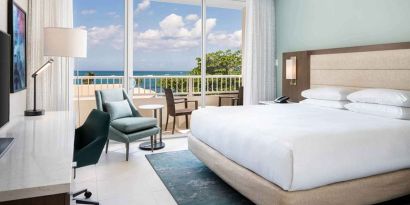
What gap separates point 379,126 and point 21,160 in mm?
2632

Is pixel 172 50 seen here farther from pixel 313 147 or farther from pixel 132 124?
pixel 313 147

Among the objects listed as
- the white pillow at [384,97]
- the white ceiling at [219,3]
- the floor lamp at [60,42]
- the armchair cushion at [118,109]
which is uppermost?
the white ceiling at [219,3]

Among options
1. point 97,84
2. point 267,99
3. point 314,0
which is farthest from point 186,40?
point 314,0

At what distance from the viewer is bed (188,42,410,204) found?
2094mm

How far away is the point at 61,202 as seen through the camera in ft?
4.03

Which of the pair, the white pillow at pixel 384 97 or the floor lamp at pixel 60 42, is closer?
the white pillow at pixel 384 97

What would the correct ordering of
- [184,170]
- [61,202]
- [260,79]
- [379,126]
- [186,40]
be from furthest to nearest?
[186,40], [260,79], [184,170], [379,126], [61,202]

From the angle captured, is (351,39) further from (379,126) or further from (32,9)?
(32,9)

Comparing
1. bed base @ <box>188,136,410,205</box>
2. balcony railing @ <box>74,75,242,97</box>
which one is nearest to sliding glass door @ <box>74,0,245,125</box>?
balcony railing @ <box>74,75,242,97</box>

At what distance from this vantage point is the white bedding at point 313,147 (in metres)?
2.09

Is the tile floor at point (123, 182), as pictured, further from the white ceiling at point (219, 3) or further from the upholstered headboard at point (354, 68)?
the white ceiling at point (219, 3)

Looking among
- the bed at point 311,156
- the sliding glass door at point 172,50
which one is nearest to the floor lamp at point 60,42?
the bed at point 311,156

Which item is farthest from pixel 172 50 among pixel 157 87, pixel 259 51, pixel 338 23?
pixel 338 23

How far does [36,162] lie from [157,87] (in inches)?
223
